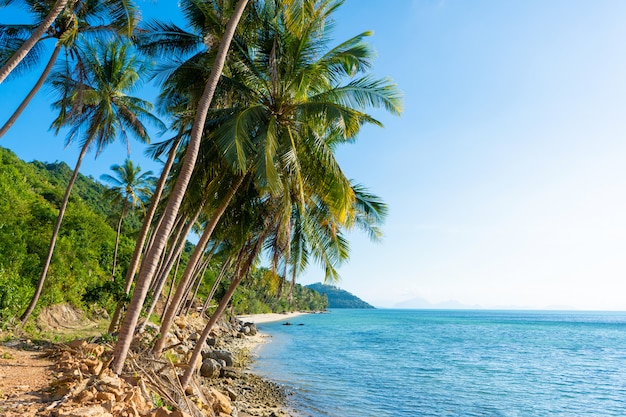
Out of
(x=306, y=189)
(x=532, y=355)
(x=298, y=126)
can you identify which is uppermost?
(x=298, y=126)

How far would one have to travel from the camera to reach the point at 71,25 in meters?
11.1

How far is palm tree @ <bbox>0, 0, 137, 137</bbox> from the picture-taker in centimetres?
1073

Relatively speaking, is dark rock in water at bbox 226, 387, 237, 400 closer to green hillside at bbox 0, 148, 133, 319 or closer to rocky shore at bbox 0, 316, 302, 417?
rocky shore at bbox 0, 316, 302, 417

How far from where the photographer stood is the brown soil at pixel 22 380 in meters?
4.76

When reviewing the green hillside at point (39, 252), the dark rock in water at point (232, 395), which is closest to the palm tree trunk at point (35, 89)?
the green hillside at point (39, 252)

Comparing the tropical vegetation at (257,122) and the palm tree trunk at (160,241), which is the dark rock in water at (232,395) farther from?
the palm tree trunk at (160,241)

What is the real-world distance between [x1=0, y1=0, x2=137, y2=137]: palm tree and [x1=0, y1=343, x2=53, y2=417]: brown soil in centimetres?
586

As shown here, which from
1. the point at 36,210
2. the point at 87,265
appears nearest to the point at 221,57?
the point at 36,210

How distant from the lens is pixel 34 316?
→ 51.3ft

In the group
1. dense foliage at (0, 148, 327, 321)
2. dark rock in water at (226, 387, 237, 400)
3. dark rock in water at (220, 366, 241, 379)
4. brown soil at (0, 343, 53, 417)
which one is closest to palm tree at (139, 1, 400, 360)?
brown soil at (0, 343, 53, 417)

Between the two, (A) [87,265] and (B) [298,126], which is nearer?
(B) [298,126]

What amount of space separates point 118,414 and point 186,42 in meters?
8.92

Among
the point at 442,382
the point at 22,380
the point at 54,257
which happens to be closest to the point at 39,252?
the point at 54,257

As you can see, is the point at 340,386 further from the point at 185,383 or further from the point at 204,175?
the point at 204,175
